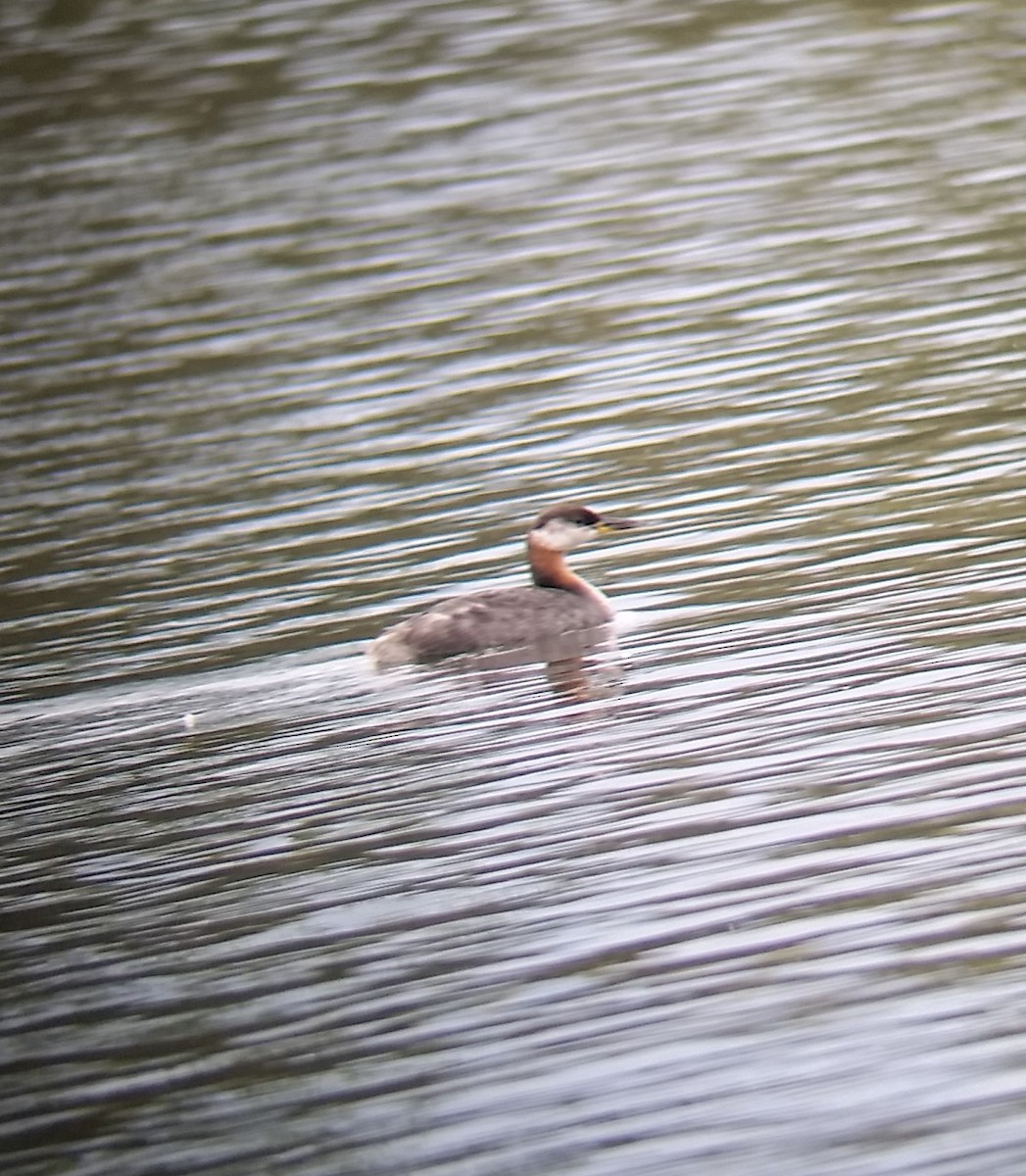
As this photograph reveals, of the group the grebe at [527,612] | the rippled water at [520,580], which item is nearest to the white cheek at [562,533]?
the grebe at [527,612]

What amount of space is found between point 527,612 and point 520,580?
135 cm

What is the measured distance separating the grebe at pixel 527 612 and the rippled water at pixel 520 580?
0.18 m

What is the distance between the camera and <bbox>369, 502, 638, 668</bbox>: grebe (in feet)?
39.0

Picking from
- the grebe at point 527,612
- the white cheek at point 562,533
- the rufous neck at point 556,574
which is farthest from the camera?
the white cheek at point 562,533

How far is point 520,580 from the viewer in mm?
13789

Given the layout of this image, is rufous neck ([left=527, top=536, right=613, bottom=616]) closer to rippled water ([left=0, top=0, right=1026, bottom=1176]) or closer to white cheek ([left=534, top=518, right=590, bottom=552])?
white cheek ([left=534, top=518, right=590, bottom=552])

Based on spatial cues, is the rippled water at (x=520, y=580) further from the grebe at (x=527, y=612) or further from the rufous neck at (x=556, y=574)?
the rufous neck at (x=556, y=574)

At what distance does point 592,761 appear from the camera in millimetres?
9703

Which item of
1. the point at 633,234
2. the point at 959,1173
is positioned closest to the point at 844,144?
the point at 633,234

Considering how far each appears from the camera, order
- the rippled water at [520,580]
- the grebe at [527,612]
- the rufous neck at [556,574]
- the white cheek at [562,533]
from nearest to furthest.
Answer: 1. the rippled water at [520,580]
2. the grebe at [527,612]
3. the rufous neck at [556,574]
4. the white cheek at [562,533]

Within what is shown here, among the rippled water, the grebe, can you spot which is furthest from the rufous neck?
the rippled water

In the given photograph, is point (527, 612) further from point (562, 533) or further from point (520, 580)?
point (520, 580)

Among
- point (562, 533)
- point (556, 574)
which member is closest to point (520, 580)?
point (562, 533)

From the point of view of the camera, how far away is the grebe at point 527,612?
11.9m
